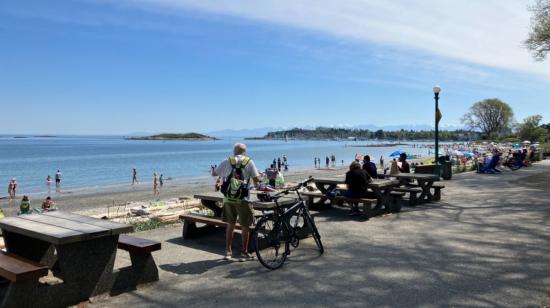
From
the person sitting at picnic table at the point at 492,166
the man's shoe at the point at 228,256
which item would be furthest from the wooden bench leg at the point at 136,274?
the person sitting at picnic table at the point at 492,166

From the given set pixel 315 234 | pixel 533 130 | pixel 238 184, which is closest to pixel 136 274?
pixel 238 184

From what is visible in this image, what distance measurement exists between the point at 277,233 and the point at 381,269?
1.41 metres

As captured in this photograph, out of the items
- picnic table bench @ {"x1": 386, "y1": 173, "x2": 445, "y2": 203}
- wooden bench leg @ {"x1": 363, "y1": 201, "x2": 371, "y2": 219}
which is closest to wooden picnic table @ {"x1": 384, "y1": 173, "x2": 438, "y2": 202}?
picnic table bench @ {"x1": 386, "y1": 173, "x2": 445, "y2": 203}

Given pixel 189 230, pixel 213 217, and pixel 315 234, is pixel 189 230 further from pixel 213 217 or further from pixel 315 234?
pixel 315 234

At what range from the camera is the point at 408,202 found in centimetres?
1101

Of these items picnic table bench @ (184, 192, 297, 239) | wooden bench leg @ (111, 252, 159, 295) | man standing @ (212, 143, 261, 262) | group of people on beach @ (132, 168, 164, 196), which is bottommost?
group of people on beach @ (132, 168, 164, 196)

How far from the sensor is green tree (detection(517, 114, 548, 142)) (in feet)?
318

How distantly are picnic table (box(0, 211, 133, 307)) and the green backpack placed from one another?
5.30 feet

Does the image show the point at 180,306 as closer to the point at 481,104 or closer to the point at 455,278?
the point at 455,278

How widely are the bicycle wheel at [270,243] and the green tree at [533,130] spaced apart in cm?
10231

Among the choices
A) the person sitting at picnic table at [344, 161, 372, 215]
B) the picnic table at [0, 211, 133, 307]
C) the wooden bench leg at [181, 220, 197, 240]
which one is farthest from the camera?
the person sitting at picnic table at [344, 161, 372, 215]

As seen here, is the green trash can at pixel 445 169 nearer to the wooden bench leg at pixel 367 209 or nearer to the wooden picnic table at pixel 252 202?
the wooden bench leg at pixel 367 209

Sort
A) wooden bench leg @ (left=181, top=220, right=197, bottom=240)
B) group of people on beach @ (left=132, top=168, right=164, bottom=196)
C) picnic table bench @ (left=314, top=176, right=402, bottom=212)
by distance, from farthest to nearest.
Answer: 1. group of people on beach @ (left=132, top=168, right=164, bottom=196)
2. picnic table bench @ (left=314, top=176, right=402, bottom=212)
3. wooden bench leg @ (left=181, top=220, right=197, bottom=240)

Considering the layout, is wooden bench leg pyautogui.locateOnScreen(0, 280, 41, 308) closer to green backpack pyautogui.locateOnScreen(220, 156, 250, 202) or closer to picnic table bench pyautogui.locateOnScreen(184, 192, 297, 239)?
green backpack pyautogui.locateOnScreen(220, 156, 250, 202)
